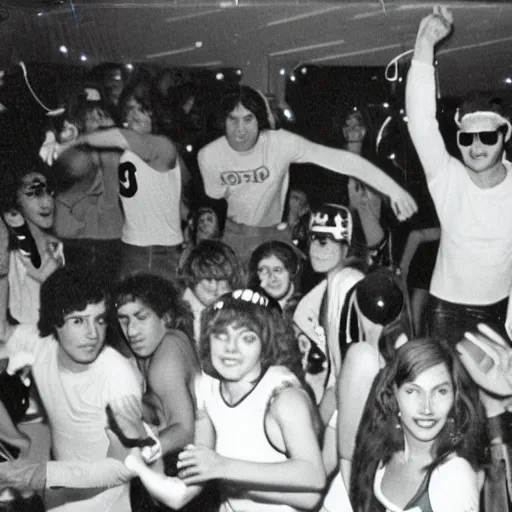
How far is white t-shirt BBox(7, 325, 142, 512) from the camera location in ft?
9.14

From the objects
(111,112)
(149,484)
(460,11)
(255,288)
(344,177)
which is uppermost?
(460,11)

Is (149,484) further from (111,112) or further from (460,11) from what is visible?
(460,11)

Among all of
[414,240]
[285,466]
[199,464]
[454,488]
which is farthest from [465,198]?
[199,464]

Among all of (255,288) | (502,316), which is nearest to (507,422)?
(502,316)

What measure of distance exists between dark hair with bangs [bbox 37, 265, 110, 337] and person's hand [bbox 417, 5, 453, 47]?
1.14 meters

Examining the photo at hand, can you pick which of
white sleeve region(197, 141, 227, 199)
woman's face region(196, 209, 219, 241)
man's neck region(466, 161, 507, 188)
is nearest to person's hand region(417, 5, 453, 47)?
man's neck region(466, 161, 507, 188)

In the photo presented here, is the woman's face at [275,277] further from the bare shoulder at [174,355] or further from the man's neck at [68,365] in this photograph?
the man's neck at [68,365]

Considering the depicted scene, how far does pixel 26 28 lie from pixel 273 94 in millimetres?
733

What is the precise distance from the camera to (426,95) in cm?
272

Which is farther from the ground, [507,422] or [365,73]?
[365,73]

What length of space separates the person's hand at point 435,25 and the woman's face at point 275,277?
75 cm

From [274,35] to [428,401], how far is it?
3.64ft

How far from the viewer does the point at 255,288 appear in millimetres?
2768

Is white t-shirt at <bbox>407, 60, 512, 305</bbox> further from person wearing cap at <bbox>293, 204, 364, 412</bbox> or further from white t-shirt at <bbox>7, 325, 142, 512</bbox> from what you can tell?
white t-shirt at <bbox>7, 325, 142, 512</bbox>
